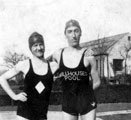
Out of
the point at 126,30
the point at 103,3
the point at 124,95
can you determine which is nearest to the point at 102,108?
Answer: the point at 124,95

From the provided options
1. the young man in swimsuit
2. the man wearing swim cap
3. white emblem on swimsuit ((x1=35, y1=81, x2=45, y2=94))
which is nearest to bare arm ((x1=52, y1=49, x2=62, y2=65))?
the man wearing swim cap

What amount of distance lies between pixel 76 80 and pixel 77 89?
0.11 meters

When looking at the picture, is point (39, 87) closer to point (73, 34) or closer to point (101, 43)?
point (73, 34)

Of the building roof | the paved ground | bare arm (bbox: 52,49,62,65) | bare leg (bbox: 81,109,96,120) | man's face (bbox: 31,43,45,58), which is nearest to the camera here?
bare leg (bbox: 81,109,96,120)

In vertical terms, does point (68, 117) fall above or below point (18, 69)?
below

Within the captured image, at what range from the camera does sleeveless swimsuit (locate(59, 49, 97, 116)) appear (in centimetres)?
263

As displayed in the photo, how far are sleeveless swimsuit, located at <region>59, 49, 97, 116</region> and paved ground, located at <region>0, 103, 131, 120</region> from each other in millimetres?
1411

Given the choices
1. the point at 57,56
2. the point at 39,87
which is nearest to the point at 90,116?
the point at 39,87

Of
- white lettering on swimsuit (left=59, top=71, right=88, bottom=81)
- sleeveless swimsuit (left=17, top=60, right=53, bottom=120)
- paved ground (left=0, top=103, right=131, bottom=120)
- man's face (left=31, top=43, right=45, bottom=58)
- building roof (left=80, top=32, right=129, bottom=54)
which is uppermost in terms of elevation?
building roof (left=80, top=32, right=129, bottom=54)

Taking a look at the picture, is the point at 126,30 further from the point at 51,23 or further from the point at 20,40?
the point at 20,40

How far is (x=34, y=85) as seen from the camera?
2.59 m

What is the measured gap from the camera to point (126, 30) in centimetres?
434

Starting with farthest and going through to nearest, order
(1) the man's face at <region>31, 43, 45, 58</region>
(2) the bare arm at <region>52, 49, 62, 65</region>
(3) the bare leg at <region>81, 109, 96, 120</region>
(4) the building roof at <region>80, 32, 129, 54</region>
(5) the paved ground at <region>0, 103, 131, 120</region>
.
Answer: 1. (4) the building roof at <region>80, 32, 129, 54</region>
2. (5) the paved ground at <region>0, 103, 131, 120</region>
3. (2) the bare arm at <region>52, 49, 62, 65</region>
4. (1) the man's face at <region>31, 43, 45, 58</region>
5. (3) the bare leg at <region>81, 109, 96, 120</region>

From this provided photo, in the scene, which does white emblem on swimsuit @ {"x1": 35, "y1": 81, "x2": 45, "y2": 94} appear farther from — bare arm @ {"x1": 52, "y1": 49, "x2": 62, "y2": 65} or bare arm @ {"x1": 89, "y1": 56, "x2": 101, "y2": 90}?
bare arm @ {"x1": 89, "y1": 56, "x2": 101, "y2": 90}
